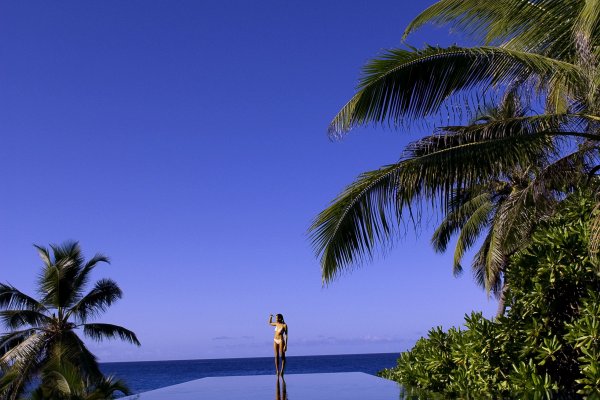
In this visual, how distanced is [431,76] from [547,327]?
349 centimetres

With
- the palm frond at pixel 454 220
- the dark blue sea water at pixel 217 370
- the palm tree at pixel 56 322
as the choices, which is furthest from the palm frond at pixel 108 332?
the dark blue sea water at pixel 217 370

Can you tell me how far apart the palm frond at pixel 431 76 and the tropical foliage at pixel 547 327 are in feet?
6.60

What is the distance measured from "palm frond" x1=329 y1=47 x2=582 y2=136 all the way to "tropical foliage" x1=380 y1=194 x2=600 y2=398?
79.2 inches

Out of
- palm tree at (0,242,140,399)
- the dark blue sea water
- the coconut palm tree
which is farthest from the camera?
the dark blue sea water

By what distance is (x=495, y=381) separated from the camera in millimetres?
9031

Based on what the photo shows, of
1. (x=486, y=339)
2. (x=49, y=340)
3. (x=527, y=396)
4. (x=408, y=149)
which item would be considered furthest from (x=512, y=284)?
(x=49, y=340)

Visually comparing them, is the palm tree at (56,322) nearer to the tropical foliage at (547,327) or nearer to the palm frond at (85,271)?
the palm frond at (85,271)

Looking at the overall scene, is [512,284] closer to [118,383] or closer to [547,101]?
[547,101]

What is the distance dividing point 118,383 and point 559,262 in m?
8.25

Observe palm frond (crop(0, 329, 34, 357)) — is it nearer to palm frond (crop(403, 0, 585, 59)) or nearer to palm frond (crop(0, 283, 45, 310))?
palm frond (crop(0, 283, 45, 310))

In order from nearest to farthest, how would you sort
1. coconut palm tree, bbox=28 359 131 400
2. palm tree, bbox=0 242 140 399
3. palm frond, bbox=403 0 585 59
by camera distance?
palm frond, bbox=403 0 585 59 → coconut palm tree, bbox=28 359 131 400 → palm tree, bbox=0 242 140 399

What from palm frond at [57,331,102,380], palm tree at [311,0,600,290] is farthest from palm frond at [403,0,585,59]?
palm frond at [57,331,102,380]

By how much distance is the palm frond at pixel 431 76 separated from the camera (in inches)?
296

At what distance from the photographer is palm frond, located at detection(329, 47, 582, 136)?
752cm
